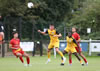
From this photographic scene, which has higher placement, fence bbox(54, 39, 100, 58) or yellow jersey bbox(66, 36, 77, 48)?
yellow jersey bbox(66, 36, 77, 48)

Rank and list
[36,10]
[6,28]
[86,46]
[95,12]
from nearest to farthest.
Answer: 1. [86,46]
2. [6,28]
3. [95,12]
4. [36,10]

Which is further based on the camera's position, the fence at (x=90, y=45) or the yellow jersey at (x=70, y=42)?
the fence at (x=90, y=45)

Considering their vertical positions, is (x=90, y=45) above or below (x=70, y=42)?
below

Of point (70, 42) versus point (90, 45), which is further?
point (90, 45)

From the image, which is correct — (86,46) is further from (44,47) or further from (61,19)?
(61,19)

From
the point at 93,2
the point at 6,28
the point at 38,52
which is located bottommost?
the point at 38,52

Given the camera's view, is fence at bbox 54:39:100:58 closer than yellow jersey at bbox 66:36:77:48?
No

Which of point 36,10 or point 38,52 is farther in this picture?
point 36,10

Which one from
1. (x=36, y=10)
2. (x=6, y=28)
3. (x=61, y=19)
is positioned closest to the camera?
(x=6, y=28)

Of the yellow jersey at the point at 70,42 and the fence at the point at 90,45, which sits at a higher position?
the yellow jersey at the point at 70,42

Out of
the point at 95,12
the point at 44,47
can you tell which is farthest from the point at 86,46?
the point at 95,12

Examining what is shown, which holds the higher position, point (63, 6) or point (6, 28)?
point (63, 6)

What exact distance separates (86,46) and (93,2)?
341 inches

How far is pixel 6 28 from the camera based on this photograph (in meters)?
32.7
